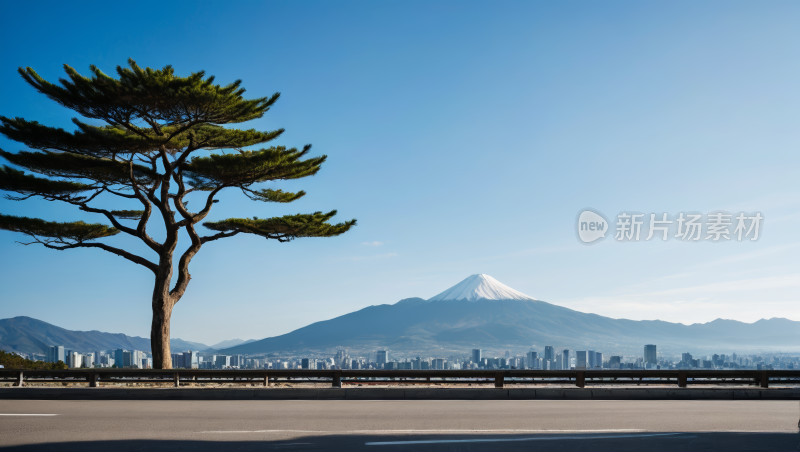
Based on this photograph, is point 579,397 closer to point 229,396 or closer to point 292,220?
point 229,396

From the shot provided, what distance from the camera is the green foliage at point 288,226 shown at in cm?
2056

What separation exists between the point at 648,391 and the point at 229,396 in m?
11.3

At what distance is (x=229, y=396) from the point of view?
1370 centimetres

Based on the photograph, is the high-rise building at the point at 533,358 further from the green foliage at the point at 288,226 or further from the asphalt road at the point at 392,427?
the asphalt road at the point at 392,427

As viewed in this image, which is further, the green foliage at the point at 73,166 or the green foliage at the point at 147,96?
the green foliage at the point at 73,166

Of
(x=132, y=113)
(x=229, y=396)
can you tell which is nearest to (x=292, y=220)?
(x=132, y=113)

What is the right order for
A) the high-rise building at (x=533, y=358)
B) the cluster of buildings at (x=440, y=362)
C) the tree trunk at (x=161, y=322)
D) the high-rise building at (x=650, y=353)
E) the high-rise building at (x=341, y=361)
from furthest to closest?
1. the high-rise building at (x=341, y=361)
2. the high-rise building at (x=533, y=358)
3. the high-rise building at (x=650, y=353)
4. the cluster of buildings at (x=440, y=362)
5. the tree trunk at (x=161, y=322)

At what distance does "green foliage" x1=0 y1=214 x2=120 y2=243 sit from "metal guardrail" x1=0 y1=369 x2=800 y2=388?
6013 millimetres

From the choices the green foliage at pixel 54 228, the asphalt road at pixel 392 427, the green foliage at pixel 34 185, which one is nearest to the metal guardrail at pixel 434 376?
the asphalt road at pixel 392 427

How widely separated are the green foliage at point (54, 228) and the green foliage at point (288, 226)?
470 cm

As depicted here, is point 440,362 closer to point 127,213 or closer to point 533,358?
point 533,358

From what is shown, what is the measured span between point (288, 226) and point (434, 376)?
28.7ft

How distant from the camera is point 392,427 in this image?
825 centimetres

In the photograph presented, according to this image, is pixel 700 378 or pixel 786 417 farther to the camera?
pixel 700 378
